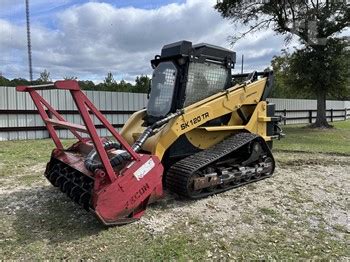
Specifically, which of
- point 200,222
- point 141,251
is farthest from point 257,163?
point 141,251

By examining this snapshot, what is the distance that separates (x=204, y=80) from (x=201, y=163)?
138 centimetres

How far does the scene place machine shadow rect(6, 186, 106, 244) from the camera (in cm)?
393

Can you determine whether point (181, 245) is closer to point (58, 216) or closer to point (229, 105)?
point (58, 216)

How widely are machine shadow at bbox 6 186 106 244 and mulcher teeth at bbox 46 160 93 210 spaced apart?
22 cm

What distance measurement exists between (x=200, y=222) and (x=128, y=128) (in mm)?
2287

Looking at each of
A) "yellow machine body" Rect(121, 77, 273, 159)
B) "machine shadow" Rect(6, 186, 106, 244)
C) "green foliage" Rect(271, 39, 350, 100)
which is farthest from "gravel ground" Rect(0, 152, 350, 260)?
"green foliage" Rect(271, 39, 350, 100)

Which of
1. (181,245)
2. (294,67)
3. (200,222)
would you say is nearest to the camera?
(181,245)

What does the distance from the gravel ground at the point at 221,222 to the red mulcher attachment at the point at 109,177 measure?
23 cm

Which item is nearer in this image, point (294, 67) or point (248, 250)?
point (248, 250)

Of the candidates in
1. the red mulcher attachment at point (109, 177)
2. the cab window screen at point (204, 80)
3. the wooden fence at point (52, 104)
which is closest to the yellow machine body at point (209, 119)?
the cab window screen at point (204, 80)

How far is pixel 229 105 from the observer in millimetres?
5766

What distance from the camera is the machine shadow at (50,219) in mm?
3934

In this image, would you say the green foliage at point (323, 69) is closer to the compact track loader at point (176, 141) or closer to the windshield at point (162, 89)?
the compact track loader at point (176, 141)

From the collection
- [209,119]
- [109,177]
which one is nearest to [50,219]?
[109,177]
